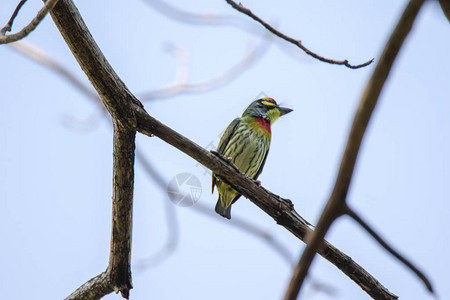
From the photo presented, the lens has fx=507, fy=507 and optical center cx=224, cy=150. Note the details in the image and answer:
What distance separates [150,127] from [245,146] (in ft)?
10.9

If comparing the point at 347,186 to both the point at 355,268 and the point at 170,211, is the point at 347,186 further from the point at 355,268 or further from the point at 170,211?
the point at 170,211

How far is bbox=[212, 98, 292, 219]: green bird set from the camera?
683 centimetres

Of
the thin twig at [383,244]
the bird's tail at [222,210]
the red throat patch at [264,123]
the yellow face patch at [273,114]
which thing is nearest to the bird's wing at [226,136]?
the red throat patch at [264,123]

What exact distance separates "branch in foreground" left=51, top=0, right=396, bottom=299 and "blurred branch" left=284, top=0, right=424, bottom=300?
218 centimetres

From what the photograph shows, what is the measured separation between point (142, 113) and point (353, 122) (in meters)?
2.48

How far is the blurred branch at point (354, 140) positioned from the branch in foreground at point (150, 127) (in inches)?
85.7

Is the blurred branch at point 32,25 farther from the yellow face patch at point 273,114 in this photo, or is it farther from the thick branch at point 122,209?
the yellow face patch at point 273,114

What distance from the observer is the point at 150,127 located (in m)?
3.71

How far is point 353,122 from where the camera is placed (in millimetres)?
1364

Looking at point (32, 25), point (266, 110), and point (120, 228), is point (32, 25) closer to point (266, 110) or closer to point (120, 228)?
point (120, 228)

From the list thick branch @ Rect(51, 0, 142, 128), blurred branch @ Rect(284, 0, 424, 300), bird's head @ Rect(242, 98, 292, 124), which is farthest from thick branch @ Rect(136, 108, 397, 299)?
bird's head @ Rect(242, 98, 292, 124)

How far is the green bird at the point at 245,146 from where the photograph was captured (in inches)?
269

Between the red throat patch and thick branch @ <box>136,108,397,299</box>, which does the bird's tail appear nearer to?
the red throat patch

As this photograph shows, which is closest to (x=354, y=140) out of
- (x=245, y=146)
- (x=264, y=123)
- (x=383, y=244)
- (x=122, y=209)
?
(x=383, y=244)
